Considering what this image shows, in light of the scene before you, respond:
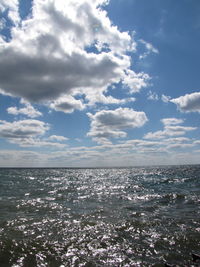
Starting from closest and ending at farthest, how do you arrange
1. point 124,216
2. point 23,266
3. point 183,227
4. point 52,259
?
1. point 23,266
2. point 52,259
3. point 183,227
4. point 124,216

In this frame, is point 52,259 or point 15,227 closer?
point 52,259

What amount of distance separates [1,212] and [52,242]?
950cm

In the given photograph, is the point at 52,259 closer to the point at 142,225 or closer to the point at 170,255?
the point at 170,255

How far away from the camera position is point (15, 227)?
15.1 metres

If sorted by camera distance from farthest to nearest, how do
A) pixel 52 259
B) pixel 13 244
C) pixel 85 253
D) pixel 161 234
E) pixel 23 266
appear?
pixel 161 234 → pixel 13 244 → pixel 85 253 → pixel 52 259 → pixel 23 266

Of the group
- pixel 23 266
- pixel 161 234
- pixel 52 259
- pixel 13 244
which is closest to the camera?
pixel 23 266

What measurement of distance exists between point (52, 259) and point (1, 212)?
11.4m

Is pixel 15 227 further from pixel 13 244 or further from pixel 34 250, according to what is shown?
pixel 34 250

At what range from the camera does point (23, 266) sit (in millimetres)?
9531

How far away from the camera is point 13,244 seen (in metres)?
12.0

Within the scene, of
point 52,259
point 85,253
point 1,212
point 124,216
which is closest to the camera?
point 52,259

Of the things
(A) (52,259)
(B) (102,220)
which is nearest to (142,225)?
(B) (102,220)

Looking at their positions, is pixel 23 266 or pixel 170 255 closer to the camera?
pixel 23 266

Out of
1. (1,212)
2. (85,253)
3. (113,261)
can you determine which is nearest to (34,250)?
(85,253)
